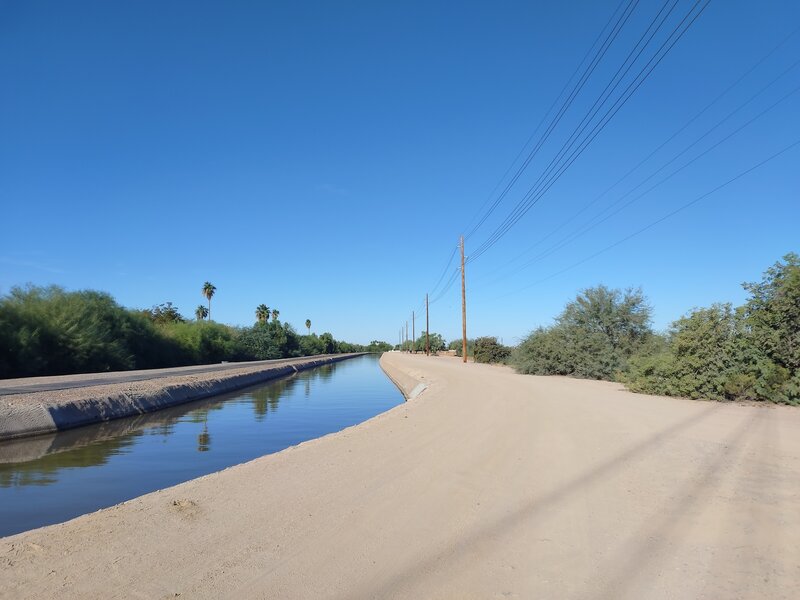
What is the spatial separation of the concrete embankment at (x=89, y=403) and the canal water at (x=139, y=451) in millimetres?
515

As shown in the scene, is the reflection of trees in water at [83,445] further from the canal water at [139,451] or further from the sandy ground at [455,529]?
the sandy ground at [455,529]

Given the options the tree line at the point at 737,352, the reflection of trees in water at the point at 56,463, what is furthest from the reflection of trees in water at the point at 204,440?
the tree line at the point at 737,352

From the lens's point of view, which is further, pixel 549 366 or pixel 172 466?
pixel 549 366

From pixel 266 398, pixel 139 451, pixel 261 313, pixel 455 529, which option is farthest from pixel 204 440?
pixel 261 313

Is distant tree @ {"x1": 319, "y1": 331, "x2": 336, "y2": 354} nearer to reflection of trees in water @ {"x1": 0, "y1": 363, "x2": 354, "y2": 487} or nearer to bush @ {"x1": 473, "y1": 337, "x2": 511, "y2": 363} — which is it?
bush @ {"x1": 473, "y1": 337, "x2": 511, "y2": 363}

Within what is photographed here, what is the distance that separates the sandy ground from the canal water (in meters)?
2.66

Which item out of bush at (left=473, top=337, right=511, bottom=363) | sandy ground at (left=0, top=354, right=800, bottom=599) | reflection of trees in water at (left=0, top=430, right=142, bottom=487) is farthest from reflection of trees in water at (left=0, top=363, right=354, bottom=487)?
bush at (left=473, top=337, right=511, bottom=363)

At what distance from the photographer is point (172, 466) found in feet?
40.5

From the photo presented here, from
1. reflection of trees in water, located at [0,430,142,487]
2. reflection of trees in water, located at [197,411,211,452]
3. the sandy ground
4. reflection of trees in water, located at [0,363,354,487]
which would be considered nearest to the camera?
the sandy ground

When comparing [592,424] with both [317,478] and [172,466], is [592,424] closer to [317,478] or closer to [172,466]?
[317,478]

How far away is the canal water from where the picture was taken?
9461 millimetres

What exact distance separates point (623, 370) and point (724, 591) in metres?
25.1

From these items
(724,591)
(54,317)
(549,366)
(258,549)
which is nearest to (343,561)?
(258,549)

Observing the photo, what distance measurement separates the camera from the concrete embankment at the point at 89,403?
55.2 ft
